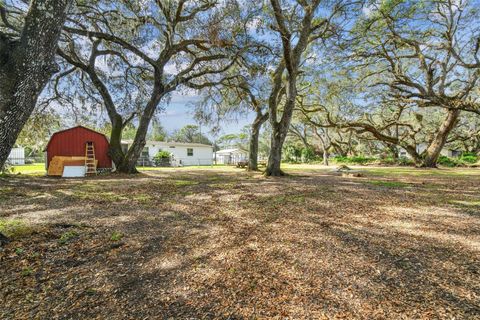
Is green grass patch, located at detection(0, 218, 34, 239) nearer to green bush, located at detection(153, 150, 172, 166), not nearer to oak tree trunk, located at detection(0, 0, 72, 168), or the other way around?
oak tree trunk, located at detection(0, 0, 72, 168)

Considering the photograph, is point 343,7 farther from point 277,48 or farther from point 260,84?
point 260,84

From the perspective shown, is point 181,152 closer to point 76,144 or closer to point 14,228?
point 76,144

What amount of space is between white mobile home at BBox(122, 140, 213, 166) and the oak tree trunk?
75.0 feet

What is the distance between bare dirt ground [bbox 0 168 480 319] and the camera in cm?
176

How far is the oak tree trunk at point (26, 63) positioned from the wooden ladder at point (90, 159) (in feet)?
37.2

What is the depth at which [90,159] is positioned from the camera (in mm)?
12953

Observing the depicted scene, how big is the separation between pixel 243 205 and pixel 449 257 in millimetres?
3255

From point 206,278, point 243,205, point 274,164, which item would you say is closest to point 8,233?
point 206,278

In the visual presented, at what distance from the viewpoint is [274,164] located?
10609 mm

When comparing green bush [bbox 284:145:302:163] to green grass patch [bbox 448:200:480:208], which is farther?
green bush [bbox 284:145:302:163]

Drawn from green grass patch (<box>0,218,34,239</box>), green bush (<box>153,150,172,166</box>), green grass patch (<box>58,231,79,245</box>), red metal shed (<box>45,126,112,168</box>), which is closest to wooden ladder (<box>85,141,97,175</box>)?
red metal shed (<box>45,126,112,168</box>)

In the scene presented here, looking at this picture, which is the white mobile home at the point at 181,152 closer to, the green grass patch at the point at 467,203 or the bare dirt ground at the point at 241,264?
the bare dirt ground at the point at 241,264

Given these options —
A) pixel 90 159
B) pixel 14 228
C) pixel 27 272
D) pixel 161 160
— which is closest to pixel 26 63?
pixel 27 272

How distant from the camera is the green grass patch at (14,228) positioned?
303cm
